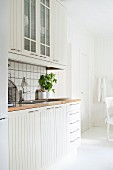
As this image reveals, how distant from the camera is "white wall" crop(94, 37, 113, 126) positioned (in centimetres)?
780

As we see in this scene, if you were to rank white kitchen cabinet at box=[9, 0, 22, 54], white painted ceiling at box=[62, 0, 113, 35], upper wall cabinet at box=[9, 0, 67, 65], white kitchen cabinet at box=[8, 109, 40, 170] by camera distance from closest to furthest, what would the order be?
1. white kitchen cabinet at box=[8, 109, 40, 170]
2. white kitchen cabinet at box=[9, 0, 22, 54]
3. upper wall cabinet at box=[9, 0, 67, 65]
4. white painted ceiling at box=[62, 0, 113, 35]

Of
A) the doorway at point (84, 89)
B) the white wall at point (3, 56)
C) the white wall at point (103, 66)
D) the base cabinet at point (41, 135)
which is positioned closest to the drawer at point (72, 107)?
the base cabinet at point (41, 135)

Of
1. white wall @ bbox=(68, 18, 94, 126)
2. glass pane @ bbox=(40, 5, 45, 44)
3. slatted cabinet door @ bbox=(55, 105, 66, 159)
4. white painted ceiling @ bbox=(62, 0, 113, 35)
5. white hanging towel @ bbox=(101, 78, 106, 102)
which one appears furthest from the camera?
white hanging towel @ bbox=(101, 78, 106, 102)

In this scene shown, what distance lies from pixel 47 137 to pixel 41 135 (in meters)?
0.20

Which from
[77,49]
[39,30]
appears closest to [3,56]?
[39,30]

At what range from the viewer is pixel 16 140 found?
103 inches

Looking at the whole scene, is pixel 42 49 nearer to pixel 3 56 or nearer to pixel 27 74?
pixel 27 74

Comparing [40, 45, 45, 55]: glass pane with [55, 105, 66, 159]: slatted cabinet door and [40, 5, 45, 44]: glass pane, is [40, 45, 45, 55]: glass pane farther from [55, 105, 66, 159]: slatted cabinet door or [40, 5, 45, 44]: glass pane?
[55, 105, 66, 159]: slatted cabinet door

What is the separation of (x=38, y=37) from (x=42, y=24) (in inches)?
11.1

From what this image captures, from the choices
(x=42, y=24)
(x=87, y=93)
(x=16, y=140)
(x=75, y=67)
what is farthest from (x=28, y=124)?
A: (x=87, y=93)

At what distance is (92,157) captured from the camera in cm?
433

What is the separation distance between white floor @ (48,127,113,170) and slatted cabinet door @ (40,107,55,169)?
32cm

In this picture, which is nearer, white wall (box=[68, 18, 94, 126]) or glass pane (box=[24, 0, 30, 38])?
glass pane (box=[24, 0, 30, 38])

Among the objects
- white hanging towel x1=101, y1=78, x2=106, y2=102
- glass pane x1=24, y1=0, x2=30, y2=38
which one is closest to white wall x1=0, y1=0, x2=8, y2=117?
glass pane x1=24, y1=0, x2=30, y2=38
